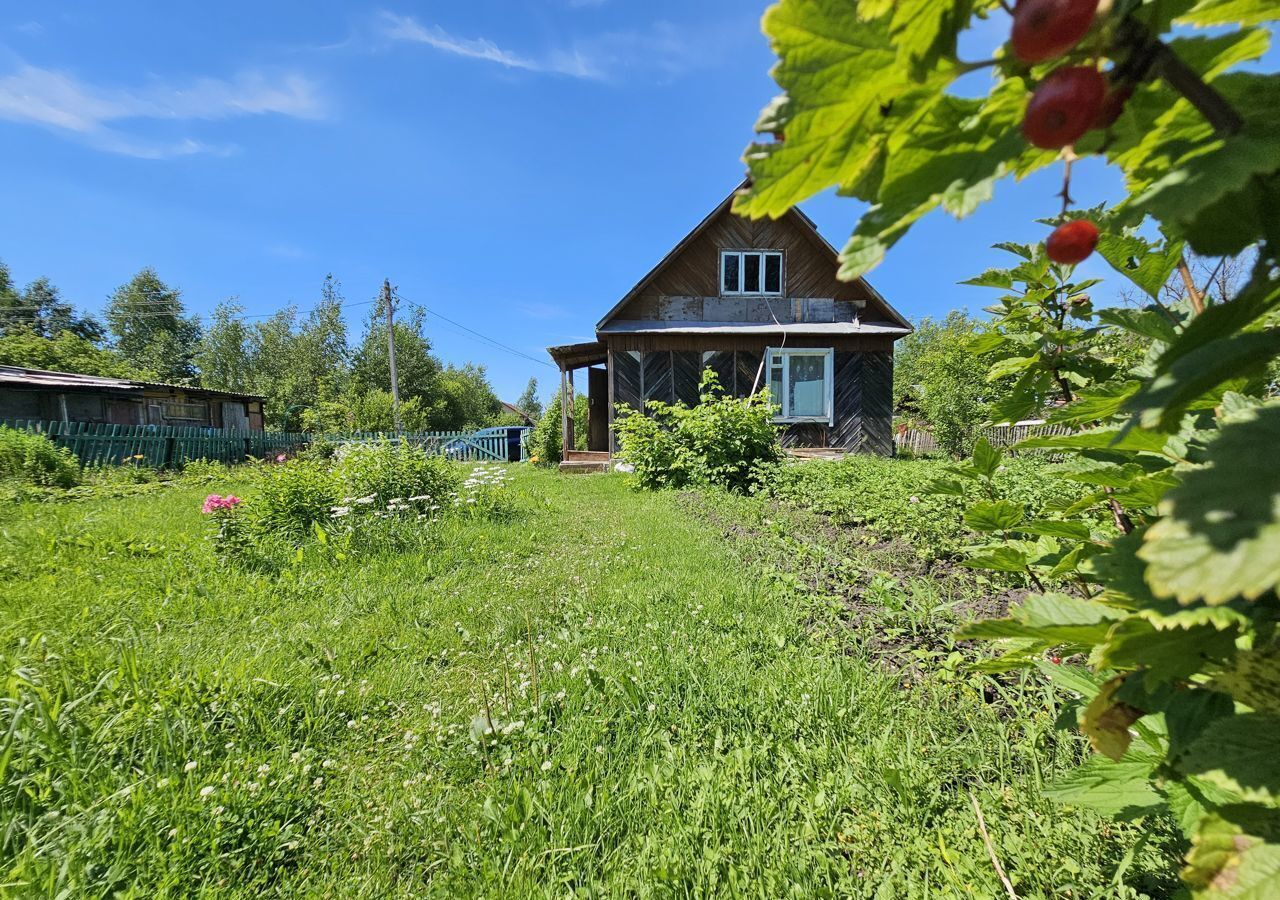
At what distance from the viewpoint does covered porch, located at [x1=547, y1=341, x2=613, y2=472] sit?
478 inches

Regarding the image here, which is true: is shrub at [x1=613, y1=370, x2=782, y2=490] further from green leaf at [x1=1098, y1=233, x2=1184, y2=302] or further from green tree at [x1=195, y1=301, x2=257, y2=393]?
green tree at [x1=195, y1=301, x2=257, y2=393]

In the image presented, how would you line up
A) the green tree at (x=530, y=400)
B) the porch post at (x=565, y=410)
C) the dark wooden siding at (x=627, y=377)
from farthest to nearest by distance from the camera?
the green tree at (x=530, y=400) < the porch post at (x=565, y=410) < the dark wooden siding at (x=627, y=377)

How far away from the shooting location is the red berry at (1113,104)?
0.39m

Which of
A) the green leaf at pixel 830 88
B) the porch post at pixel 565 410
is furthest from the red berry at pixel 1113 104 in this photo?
the porch post at pixel 565 410

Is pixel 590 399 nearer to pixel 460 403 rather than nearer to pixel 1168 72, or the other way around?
pixel 1168 72

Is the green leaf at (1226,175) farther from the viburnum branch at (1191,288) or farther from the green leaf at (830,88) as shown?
the viburnum branch at (1191,288)

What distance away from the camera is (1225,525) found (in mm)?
377

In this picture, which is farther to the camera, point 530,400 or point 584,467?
point 530,400

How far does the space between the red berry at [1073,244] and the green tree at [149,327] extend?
50.9m

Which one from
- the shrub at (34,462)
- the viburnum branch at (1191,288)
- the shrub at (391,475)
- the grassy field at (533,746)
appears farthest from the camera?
the shrub at (34,462)

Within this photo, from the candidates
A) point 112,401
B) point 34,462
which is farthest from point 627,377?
point 112,401

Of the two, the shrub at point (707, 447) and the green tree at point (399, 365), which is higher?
the green tree at point (399, 365)

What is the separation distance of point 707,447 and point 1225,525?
25.8 feet

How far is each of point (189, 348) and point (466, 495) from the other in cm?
4787
